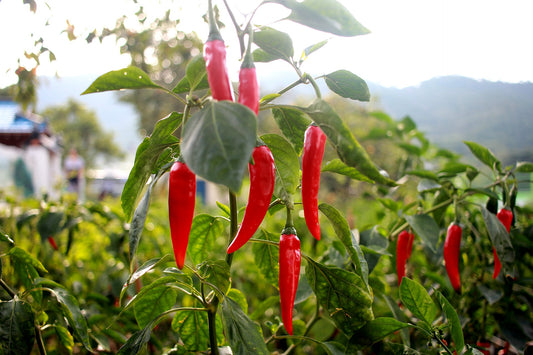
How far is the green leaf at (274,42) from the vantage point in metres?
0.60

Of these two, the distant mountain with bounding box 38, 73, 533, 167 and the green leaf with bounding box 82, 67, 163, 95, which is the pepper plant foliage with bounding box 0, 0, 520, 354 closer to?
the green leaf with bounding box 82, 67, 163, 95

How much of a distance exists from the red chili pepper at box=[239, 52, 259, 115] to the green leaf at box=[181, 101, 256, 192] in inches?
2.1

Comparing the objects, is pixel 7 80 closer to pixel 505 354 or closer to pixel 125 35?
pixel 125 35

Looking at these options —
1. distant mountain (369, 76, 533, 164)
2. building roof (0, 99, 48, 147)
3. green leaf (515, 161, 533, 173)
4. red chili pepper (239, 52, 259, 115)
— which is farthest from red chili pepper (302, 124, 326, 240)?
building roof (0, 99, 48, 147)

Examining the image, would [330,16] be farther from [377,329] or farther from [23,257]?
[23,257]

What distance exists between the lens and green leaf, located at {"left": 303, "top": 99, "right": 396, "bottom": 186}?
477mm

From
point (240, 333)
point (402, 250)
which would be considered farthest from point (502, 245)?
point (240, 333)

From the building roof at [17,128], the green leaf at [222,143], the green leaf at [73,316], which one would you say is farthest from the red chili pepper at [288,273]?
Result: the building roof at [17,128]

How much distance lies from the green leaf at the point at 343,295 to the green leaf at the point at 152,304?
1.00ft

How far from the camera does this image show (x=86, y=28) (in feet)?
3.97

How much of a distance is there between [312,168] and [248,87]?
6.4 inches

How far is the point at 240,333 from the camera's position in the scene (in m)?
0.60

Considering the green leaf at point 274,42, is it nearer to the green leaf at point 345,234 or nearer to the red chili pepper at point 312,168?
the red chili pepper at point 312,168

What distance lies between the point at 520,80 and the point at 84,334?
7.26 feet
